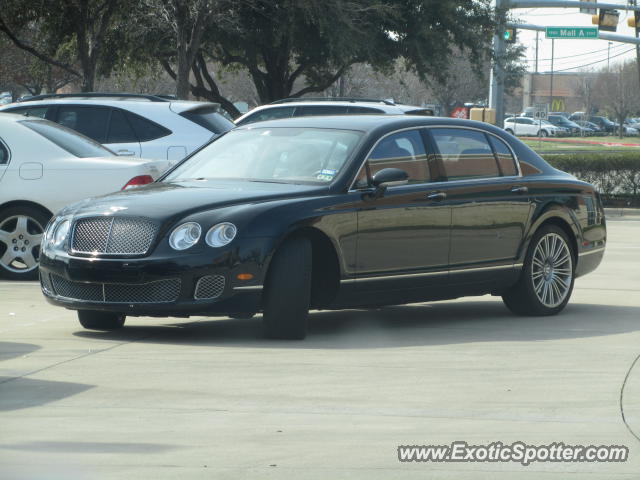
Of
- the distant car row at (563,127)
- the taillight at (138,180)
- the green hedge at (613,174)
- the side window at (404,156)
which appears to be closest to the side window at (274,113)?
the taillight at (138,180)

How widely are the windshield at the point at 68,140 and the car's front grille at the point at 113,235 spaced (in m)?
3.91

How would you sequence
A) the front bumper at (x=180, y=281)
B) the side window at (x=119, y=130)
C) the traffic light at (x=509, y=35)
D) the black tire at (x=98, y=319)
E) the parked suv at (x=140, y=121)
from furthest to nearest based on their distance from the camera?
the traffic light at (x=509, y=35), the side window at (x=119, y=130), the parked suv at (x=140, y=121), the black tire at (x=98, y=319), the front bumper at (x=180, y=281)

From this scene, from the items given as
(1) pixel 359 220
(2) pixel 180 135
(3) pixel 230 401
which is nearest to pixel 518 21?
(2) pixel 180 135

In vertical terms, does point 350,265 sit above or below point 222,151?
below

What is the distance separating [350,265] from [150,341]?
1.45 meters

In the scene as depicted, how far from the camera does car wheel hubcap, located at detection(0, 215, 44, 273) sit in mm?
12445

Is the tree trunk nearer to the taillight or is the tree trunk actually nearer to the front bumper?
the taillight

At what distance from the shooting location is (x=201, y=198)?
28.9ft

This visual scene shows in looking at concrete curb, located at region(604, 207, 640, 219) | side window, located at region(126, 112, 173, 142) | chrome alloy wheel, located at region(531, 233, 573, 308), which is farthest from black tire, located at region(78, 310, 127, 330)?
concrete curb, located at region(604, 207, 640, 219)

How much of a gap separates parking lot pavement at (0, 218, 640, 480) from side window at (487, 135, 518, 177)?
1166 mm

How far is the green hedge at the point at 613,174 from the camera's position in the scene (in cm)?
2714

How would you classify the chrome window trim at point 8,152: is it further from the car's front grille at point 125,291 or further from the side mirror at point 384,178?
the side mirror at point 384,178

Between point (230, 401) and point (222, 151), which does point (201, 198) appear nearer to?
point (222, 151)

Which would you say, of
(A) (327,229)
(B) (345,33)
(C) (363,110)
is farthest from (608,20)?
(A) (327,229)
